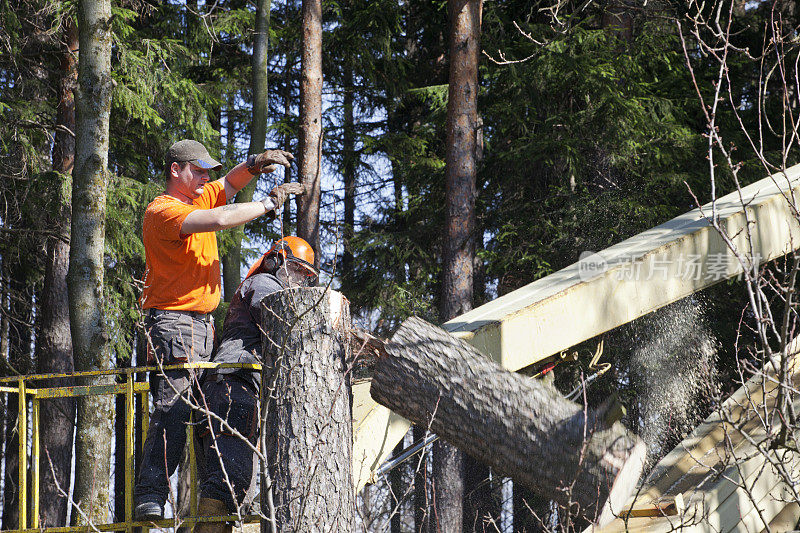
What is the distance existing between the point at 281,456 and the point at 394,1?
1165cm

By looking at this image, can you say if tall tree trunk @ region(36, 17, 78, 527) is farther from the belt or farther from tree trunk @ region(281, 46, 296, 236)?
the belt

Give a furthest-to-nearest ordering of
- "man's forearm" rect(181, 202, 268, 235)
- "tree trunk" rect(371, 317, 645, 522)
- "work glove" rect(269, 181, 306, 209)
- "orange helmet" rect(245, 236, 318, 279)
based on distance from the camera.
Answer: "orange helmet" rect(245, 236, 318, 279), "work glove" rect(269, 181, 306, 209), "man's forearm" rect(181, 202, 268, 235), "tree trunk" rect(371, 317, 645, 522)

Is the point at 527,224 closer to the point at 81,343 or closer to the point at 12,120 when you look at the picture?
the point at 81,343

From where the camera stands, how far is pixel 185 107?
11867 mm

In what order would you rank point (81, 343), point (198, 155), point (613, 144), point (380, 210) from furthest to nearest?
point (380, 210)
point (613, 144)
point (81, 343)
point (198, 155)

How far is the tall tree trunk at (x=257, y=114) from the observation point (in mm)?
10500

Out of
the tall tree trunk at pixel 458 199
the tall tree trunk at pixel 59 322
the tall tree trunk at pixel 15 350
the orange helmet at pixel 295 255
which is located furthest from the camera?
the tall tree trunk at pixel 15 350

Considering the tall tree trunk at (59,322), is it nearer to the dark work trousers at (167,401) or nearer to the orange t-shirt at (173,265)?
the orange t-shirt at (173,265)

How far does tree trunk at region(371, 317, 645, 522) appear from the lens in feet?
11.6

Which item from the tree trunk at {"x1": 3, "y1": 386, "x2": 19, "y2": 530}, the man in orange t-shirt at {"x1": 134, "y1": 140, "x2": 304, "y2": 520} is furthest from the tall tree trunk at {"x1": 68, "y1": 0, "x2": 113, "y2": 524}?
the tree trunk at {"x1": 3, "y1": 386, "x2": 19, "y2": 530}

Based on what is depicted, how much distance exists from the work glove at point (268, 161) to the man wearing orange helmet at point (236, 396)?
0.59 meters

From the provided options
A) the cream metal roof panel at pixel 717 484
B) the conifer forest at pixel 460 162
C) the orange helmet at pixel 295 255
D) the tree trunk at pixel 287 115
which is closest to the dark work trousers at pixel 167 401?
the orange helmet at pixel 295 255

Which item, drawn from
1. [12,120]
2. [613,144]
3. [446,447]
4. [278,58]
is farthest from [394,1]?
[446,447]

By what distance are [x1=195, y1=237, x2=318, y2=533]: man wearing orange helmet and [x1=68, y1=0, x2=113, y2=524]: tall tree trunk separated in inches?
118
